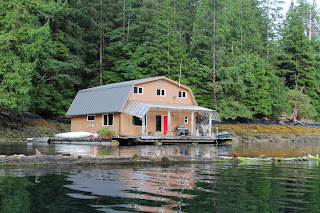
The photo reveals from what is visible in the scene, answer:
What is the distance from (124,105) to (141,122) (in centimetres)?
246

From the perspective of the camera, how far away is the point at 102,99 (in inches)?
1344

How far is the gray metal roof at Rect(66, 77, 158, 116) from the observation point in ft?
105

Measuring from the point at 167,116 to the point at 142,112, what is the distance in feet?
19.0

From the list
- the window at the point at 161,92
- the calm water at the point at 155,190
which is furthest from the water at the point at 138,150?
the window at the point at 161,92

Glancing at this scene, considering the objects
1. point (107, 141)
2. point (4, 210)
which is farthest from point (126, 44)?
point (4, 210)

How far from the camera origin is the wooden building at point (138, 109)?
31281mm

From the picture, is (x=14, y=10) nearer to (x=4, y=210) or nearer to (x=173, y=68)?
(x=173, y=68)

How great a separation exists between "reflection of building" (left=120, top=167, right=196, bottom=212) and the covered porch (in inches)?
680

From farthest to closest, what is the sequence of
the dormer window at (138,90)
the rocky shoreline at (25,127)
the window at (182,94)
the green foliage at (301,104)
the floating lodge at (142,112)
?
the green foliage at (301,104), the window at (182,94), the rocky shoreline at (25,127), the dormer window at (138,90), the floating lodge at (142,112)

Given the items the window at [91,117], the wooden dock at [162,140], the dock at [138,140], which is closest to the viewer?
the dock at [138,140]

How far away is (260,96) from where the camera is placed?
53.4m

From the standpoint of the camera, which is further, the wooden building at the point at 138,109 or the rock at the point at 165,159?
the wooden building at the point at 138,109

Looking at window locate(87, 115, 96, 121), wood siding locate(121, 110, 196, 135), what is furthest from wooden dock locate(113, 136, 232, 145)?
window locate(87, 115, 96, 121)

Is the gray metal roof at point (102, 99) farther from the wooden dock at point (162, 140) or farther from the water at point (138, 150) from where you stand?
the water at point (138, 150)
